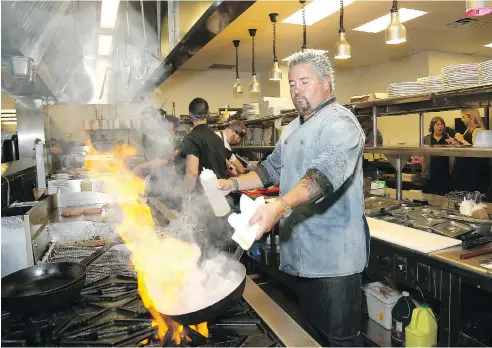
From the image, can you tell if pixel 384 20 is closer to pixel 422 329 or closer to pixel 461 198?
pixel 461 198

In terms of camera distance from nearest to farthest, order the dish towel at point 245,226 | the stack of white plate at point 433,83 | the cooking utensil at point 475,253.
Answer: the dish towel at point 245,226 → the cooking utensil at point 475,253 → the stack of white plate at point 433,83

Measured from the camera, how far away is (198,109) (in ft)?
12.0

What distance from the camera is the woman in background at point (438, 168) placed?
5.29m

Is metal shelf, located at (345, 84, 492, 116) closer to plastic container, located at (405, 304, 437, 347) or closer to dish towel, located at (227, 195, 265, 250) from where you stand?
plastic container, located at (405, 304, 437, 347)

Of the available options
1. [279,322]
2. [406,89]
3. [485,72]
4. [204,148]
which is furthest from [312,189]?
[204,148]

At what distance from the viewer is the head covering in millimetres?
3646

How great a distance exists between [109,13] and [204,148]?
62.2 inches

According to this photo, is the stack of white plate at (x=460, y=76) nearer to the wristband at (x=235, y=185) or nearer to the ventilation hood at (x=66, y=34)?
the wristband at (x=235, y=185)

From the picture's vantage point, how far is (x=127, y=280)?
68.8 inches

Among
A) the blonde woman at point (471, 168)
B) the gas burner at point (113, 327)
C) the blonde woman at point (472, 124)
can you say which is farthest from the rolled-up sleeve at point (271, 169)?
the blonde woman at point (472, 124)

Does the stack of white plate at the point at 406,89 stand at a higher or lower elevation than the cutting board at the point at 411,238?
higher

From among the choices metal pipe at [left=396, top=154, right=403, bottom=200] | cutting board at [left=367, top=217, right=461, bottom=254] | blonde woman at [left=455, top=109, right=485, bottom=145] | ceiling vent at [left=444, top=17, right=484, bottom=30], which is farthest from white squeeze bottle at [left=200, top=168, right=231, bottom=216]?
ceiling vent at [left=444, top=17, right=484, bottom=30]

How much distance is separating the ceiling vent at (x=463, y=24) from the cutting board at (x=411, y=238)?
4.55 metres

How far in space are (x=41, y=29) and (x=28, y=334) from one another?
5.01 ft
